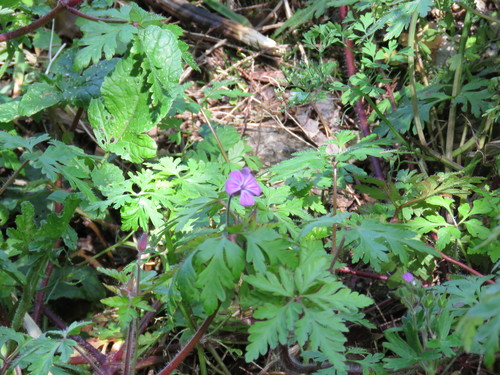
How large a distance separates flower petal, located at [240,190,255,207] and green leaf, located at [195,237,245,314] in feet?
0.49

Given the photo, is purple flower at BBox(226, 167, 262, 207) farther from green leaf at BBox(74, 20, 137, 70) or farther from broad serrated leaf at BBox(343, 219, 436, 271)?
green leaf at BBox(74, 20, 137, 70)

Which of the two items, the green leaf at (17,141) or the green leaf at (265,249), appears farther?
the green leaf at (17,141)

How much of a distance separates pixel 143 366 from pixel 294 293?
1221 mm

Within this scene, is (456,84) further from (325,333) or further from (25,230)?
(25,230)

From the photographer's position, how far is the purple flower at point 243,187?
5.04 ft

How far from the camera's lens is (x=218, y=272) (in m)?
1.43

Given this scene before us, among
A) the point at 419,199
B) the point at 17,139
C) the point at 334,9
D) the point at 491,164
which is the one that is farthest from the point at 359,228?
the point at 334,9

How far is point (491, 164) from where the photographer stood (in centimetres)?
263

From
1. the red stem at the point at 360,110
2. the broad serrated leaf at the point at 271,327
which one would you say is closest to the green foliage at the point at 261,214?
the broad serrated leaf at the point at 271,327

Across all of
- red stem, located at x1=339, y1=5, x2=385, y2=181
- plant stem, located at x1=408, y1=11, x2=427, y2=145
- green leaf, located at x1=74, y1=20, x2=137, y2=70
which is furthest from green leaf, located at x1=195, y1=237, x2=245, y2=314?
plant stem, located at x1=408, y1=11, x2=427, y2=145

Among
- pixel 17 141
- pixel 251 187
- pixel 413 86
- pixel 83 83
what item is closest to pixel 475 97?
pixel 413 86

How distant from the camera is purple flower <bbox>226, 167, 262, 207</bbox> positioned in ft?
5.04

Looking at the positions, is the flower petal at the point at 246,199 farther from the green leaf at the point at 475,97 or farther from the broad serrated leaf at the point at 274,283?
the green leaf at the point at 475,97

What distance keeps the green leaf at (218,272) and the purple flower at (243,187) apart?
16 cm
